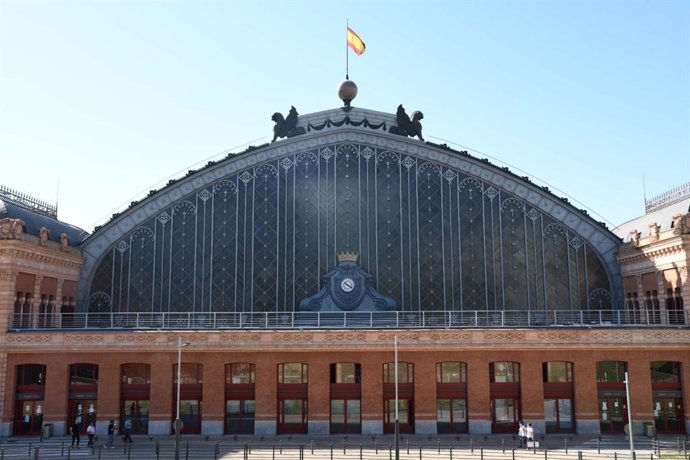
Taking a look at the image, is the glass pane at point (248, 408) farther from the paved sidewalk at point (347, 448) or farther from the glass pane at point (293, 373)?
the glass pane at point (293, 373)

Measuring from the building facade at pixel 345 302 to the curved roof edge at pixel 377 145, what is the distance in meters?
0.14

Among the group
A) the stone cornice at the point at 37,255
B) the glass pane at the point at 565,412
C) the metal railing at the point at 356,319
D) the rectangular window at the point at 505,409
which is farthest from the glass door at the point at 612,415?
the stone cornice at the point at 37,255

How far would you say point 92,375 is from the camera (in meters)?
51.1

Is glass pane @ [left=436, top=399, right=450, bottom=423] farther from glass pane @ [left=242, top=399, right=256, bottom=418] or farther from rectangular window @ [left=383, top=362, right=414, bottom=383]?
glass pane @ [left=242, top=399, right=256, bottom=418]


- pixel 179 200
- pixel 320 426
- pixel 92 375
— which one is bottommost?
pixel 320 426

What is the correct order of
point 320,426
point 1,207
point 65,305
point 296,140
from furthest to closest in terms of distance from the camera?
point 296,140
point 65,305
point 1,207
point 320,426

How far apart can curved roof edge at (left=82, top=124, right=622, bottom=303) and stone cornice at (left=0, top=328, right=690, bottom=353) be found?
32.3 feet

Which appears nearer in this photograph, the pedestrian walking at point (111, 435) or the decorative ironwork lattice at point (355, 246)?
the pedestrian walking at point (111, 435)

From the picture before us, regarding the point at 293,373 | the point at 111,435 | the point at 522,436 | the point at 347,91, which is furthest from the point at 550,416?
the point at 347,91

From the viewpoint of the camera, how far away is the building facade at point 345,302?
1954 inches

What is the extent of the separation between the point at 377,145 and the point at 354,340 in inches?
791

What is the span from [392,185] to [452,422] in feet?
A: 70.1

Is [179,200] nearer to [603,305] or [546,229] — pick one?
[546,229]

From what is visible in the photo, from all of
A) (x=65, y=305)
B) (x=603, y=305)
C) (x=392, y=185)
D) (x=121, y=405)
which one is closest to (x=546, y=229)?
(x=603, y=305)
